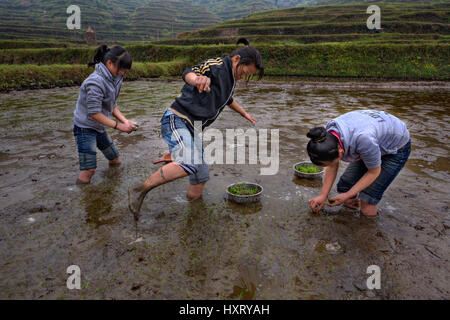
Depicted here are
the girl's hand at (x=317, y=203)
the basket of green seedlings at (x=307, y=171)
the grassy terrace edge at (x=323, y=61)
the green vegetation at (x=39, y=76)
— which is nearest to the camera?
the girl's hand at (x=317, y=203)

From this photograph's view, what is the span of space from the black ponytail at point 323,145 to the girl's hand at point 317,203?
65cm

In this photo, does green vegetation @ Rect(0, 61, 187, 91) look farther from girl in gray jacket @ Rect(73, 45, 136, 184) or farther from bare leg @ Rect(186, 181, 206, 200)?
bare leg @ Rect(186, 181, 206, 200)

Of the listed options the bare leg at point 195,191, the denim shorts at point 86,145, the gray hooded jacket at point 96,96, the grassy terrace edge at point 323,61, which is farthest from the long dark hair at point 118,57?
the grassy terrace edge at point 323,61

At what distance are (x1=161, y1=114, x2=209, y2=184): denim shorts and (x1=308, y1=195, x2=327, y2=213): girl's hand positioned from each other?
53.2 inches

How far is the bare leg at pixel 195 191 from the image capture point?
11.9 ft

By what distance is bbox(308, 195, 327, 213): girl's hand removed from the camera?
10.1ft

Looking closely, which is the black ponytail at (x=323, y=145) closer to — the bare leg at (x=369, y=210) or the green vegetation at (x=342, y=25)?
the bare leg at (x=369, y=210)

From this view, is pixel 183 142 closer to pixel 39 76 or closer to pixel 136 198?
pixel 136 198

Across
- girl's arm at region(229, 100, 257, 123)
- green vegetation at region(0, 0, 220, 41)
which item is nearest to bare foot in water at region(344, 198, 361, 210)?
girl's arm at region(229, 100, 257, 123)

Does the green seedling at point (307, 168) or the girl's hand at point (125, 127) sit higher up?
the girl's hand at point (125, 127)

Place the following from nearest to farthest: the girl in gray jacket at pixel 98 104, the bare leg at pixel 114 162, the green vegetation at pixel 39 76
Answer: the girl in gray jacket at pixel 98 104 → the bare leg at pixel 114 162 → the green vegetation at pixel 39 76

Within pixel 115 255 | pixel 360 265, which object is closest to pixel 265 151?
pixel 360 265

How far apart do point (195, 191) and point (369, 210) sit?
2.11 metres

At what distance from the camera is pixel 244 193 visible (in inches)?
145
